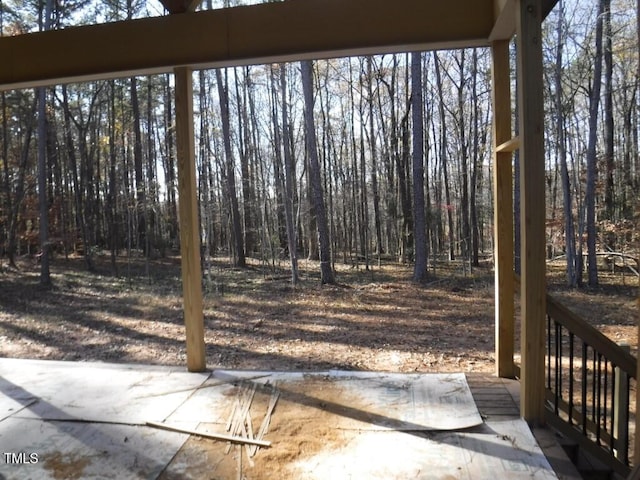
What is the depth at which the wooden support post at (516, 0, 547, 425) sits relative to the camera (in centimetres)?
238

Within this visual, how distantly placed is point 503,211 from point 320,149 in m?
14.5

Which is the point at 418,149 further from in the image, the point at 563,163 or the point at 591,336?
the point at 591,336

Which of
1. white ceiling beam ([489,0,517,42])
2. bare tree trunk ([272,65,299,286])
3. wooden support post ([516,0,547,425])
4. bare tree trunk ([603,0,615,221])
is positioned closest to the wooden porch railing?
wooden support post ([516,0,547,425])

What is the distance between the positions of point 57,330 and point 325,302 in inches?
185

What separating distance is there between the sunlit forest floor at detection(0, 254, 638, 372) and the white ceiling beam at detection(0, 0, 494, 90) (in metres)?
3.53

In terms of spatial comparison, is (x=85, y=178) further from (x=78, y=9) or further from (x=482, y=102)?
(x=482, y=102)

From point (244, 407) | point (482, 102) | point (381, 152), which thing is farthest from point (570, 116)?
point (244, 407)

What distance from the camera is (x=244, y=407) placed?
2.71 meters

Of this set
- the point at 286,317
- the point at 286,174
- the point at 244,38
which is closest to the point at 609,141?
the point at 286,174

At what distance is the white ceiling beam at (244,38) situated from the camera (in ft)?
9.36

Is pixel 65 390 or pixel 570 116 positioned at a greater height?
pixel 570 116

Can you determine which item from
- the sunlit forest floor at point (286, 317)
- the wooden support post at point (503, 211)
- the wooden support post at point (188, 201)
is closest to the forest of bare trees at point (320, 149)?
the sunlit forest floor at point (286, 317)

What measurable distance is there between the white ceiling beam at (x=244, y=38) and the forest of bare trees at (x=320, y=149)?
6.89 meters

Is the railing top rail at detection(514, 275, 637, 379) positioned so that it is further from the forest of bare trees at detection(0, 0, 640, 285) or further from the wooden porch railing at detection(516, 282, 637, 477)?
the forest of bare trees at detection(0, 0, 640, 285)
